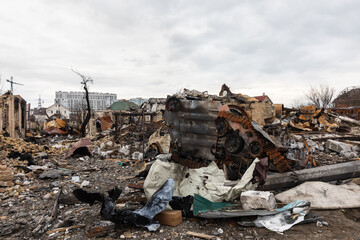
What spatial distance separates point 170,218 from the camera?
10.8ft

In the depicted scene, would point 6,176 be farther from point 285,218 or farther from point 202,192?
point 285,218

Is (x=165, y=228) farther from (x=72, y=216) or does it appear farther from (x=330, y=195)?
(x=330, y=195)

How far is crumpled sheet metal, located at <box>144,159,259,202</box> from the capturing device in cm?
369

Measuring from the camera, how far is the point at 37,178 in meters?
6.30

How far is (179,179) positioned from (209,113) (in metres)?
1.58

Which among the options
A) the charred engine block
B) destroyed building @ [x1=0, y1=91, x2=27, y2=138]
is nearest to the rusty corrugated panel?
the charred engine block

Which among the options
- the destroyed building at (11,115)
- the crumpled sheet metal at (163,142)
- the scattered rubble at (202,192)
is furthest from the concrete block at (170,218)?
the destroyed building at (11,115)

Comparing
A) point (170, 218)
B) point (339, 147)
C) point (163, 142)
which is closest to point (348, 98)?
point (339, 147)

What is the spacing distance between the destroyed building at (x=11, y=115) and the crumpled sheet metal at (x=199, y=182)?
12660 mm

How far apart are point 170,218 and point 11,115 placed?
14158 millimetres

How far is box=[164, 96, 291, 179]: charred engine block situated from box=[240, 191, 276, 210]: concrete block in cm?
89

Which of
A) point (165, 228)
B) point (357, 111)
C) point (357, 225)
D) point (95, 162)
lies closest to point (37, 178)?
point (95, 162)

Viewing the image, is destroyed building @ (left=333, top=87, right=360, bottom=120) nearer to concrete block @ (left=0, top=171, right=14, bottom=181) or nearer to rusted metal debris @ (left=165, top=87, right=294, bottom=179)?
rusted metal debris @ (left=165, top=87, right=294, bottom=179)

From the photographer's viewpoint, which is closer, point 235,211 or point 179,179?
point 235,211
